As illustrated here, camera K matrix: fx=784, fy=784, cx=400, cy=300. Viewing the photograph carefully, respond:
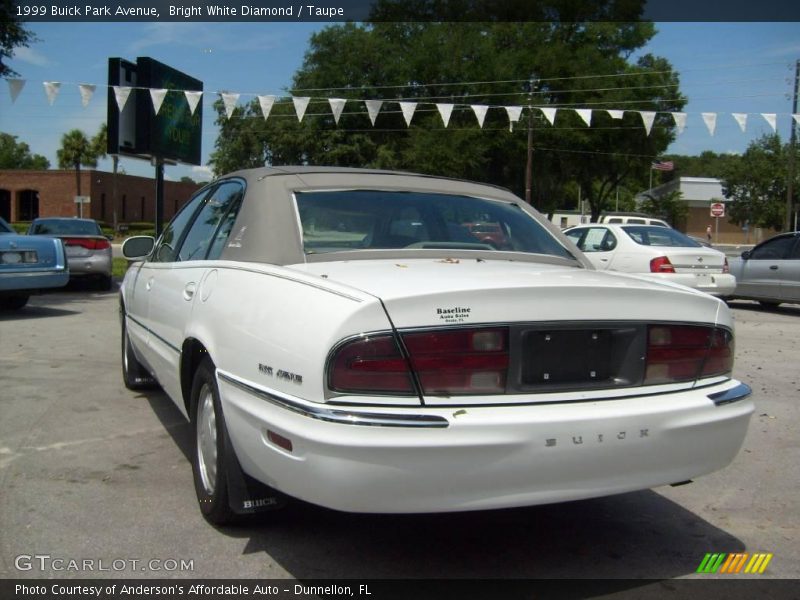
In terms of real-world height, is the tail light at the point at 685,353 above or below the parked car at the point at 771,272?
above

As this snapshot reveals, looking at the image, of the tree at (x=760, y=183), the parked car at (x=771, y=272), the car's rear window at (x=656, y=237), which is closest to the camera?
the car's rear window at (x=656, y=237)

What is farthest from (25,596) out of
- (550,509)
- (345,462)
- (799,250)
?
(799,250)

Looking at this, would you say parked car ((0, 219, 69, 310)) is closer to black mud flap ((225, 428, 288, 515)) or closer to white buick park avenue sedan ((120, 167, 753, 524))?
white buick park avenue sedan ((120, 167, 753, 524))

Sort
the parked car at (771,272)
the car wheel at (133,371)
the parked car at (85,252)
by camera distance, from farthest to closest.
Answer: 1. the parked car at (85,252)
2. the parked car at (771,272)
3. the car wheel at (133,371)

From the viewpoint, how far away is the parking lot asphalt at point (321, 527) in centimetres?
322

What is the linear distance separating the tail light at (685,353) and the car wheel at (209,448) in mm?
1779

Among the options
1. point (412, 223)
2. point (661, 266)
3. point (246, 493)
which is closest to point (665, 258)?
point (661, 266)

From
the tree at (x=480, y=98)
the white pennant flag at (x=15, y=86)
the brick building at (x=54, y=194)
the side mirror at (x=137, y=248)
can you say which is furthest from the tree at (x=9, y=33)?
the brick building at (x=54, y=194)

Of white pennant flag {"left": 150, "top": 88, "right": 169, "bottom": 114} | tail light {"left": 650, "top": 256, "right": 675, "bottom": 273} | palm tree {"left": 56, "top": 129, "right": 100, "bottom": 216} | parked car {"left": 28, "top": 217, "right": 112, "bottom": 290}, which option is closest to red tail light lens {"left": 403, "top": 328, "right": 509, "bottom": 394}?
tail light {"left": 650, "top": 256, "right": 675, "bottom": 273}

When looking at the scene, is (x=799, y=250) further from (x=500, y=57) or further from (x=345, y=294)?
(x=500, y=57)

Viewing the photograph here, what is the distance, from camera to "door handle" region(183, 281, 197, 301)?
3915 mm

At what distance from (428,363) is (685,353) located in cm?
114

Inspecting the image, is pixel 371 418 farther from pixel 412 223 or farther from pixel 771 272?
pixel 771 272

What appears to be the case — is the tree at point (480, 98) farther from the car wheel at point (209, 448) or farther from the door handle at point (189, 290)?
the car wheel at point (209, 448)
